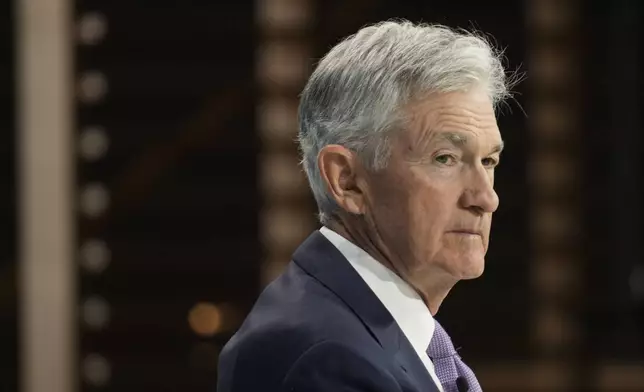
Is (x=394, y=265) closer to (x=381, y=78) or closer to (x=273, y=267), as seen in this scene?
(x=381, y=78)

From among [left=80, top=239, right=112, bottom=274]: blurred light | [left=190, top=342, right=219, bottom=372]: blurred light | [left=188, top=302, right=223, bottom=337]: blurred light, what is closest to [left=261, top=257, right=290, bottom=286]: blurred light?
[left=188, top=302, right=223, bottom=337]: blurred light

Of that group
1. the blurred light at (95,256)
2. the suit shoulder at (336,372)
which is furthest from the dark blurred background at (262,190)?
the suit shoulder at (336,372)

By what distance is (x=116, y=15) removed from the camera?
15.0ft

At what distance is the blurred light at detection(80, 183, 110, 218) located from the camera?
4.59 m

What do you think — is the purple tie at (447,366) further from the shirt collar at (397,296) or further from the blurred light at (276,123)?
the blurred light at (276,123)

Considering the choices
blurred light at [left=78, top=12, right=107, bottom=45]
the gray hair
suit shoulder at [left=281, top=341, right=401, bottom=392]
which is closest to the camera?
suit shoulder at [left=281, top=341, right=401, bottom=392]

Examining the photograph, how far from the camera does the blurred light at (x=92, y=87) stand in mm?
4551

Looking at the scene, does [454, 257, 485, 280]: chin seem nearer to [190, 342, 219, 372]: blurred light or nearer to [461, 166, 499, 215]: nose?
[461, 166, 499, 215]: nose

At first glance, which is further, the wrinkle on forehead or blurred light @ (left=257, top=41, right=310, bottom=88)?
blurred light @ (left=257, top=41, right=310, bottom=88)

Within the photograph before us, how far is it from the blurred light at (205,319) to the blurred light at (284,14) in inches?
44.2

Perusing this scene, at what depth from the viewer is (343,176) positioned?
49.2 inches

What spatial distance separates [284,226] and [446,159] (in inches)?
133

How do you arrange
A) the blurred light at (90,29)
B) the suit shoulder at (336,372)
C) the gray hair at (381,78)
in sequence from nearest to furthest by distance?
the suit shoulder at (336,372) < the gray hair at (381,78) < the blurred light at (90,29)

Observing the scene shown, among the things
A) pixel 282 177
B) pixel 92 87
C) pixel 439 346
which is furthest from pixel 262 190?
pixel 439 346
